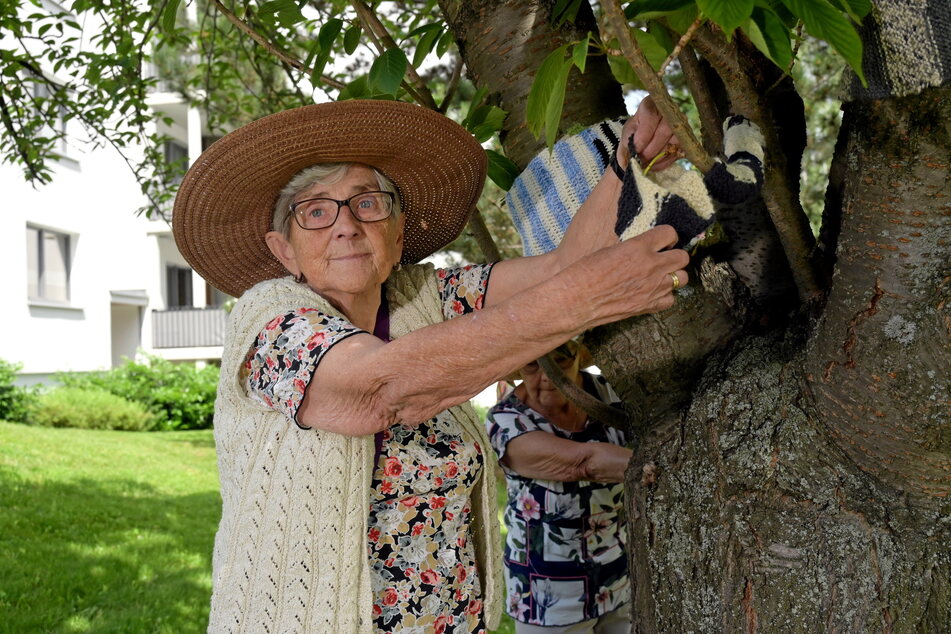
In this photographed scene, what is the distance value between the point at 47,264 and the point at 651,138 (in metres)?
16.7

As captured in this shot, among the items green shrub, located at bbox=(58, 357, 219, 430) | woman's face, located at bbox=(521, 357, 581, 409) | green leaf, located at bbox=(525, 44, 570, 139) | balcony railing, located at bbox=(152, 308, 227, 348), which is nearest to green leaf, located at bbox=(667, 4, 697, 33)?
green leaf, located at bbox=(525, 44, 570, 139)

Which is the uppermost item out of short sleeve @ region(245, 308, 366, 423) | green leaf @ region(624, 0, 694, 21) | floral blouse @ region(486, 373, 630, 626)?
green leaf @ region(624, 0, 694, 21)

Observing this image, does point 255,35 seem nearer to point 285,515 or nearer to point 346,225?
point 346,225

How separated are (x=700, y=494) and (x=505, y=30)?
3.85ft

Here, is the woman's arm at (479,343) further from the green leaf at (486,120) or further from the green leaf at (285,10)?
the green leaf at (285,10)

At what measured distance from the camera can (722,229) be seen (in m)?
1.80

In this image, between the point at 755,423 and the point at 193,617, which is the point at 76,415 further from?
the point at 755,423

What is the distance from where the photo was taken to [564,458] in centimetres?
325

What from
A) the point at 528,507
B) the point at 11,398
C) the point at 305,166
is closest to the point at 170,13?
the point at 305,166

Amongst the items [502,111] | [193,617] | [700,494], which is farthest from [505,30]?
[193,617]

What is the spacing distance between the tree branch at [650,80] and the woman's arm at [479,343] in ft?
0.76

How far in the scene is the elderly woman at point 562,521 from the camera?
329 centimetres

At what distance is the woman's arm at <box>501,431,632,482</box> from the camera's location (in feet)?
10.4

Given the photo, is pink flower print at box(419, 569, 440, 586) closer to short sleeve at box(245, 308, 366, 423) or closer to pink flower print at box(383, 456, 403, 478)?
pink flower print at box(383, 456, 403, 478)
